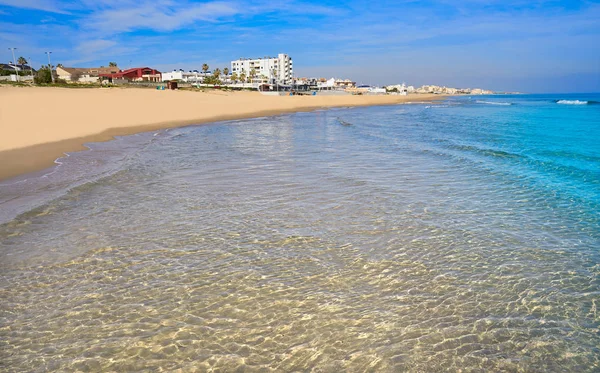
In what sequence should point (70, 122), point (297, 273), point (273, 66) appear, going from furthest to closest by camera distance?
point (273, 66) < point (70, 122) < point (297, 273)

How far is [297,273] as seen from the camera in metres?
5.29

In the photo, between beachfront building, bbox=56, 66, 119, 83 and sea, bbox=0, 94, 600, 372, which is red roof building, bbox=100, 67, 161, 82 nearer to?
beachfront building, bbox=56, 66, 119, 83

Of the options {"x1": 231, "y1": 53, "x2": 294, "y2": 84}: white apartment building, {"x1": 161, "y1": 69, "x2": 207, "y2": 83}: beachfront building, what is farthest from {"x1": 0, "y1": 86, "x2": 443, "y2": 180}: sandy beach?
{"x1": 231, "y1": 53, "x2": 294, "y2": 84}: white apartment building

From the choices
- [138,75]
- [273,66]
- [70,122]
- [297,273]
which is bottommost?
[297,273]

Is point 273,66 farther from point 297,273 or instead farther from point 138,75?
point 297,273

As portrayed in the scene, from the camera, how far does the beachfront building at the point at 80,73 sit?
8975 cm

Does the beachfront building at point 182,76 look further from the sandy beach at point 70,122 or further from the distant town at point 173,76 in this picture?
the sandy beach at point 70,122

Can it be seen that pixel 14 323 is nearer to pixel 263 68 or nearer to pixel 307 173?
pixel 307 173

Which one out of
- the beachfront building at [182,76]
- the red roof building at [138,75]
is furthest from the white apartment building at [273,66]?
the red roof building at [138,75]

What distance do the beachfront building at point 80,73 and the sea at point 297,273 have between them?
93.3 m

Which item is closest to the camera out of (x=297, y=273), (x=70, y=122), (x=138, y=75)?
(x=297, y=273)

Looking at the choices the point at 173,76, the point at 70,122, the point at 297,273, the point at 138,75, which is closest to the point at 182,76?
the point at 173,76

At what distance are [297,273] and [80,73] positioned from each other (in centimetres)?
11524

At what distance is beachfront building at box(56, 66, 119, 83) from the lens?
89750 millimetres
